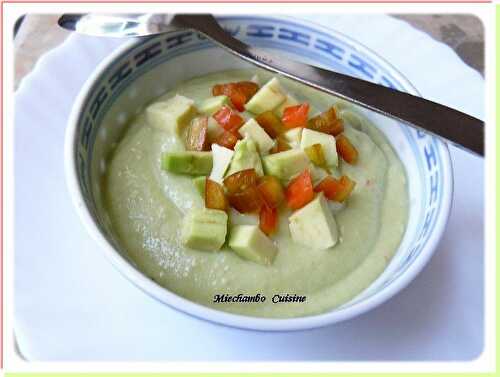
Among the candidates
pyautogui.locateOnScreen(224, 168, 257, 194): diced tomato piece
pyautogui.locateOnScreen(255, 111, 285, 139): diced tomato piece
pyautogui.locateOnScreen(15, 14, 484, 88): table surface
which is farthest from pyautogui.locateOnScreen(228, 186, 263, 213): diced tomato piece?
pyautogui.locateOnScreen(15, 14, 484, 88): table surface

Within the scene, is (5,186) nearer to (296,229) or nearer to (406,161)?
(296,229)

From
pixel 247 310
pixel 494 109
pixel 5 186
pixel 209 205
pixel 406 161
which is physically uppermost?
pixel 494 109

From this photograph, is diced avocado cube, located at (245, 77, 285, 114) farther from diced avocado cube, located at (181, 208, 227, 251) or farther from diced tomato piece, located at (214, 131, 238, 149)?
diced avocado cube, located at (181, 208, 227, 251)

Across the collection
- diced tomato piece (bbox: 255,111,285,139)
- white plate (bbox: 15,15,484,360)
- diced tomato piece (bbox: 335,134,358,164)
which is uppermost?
diced tomato piece (bbox: 335,134,358,164)

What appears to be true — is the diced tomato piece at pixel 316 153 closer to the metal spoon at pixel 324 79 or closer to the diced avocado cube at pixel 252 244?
the metal spoon at pixel 324 79

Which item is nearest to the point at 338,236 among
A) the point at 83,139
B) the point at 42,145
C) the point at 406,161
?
the point at 406,161

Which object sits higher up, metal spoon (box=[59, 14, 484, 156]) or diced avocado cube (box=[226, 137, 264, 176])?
metal spoon (box=[59, 14, 484, 156])

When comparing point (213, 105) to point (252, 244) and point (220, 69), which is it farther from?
point (252, 244)
